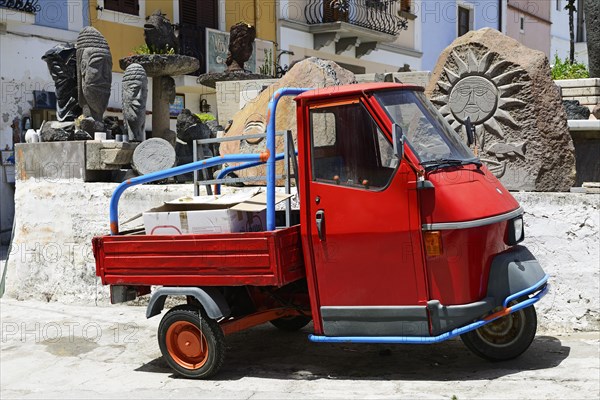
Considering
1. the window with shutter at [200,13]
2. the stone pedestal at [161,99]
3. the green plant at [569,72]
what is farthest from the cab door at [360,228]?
the window with shutter at [200,13]

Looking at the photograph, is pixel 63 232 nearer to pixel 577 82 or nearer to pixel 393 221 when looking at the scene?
pixel 393 221

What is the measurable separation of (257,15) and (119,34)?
4498mm

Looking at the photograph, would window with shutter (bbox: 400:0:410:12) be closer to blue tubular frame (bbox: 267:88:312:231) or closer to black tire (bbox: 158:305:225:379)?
blue tubular frame (bbox: 267:88:312:231)

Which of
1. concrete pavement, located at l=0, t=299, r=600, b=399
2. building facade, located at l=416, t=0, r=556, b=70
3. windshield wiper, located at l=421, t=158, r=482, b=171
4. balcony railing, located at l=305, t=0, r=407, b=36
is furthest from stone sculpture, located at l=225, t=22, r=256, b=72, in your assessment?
building facade, located at l=416, t=0, r=556, b=70

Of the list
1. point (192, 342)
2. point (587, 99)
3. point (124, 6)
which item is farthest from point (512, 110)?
point (124, 6)

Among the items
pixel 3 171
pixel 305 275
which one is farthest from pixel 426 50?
pixel 305 275

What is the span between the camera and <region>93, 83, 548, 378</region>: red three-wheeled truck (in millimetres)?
5449

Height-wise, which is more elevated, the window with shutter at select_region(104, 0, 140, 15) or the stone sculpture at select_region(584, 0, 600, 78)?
the window with shutter at select_region(104, 0, 140, 15)

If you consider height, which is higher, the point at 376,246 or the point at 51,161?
the point at 51,161

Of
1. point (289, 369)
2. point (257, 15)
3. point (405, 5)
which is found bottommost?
point (289, 369)

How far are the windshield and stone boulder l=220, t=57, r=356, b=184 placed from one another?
2108 millimetres

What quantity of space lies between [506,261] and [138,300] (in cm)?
A: 415

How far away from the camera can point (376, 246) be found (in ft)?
18.2

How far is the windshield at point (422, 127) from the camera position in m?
5.61
